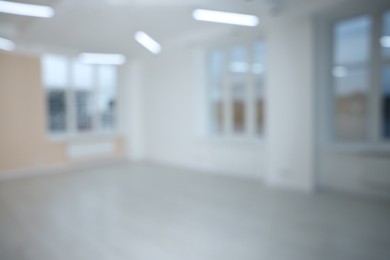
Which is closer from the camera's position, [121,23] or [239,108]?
[121,23]

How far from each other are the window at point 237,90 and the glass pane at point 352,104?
1388 mm

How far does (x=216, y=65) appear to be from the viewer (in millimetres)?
6242

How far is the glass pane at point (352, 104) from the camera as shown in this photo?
4320 millimetres

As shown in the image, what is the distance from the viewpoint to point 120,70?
24.6 feet

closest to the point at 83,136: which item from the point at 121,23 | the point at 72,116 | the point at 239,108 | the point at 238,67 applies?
the point at 72,116

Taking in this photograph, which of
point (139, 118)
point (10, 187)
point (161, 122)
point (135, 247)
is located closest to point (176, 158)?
point (161, 122)

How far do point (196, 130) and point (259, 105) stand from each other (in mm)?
1636

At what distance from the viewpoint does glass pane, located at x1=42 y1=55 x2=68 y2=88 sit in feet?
20.4

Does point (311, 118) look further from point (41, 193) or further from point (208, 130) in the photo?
point (41, 193)

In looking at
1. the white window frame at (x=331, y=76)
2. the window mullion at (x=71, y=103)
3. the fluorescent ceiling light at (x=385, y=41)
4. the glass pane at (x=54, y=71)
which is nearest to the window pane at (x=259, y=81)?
the white window frame at (x=331, y=76)

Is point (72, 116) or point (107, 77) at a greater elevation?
point (107, 77)

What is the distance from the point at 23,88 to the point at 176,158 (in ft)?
12.1

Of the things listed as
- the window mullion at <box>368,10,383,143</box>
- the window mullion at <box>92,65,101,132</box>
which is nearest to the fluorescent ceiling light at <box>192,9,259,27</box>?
the window mullion at <box>368,10,383,143</box>

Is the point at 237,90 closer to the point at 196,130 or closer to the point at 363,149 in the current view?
the point at 196,130
